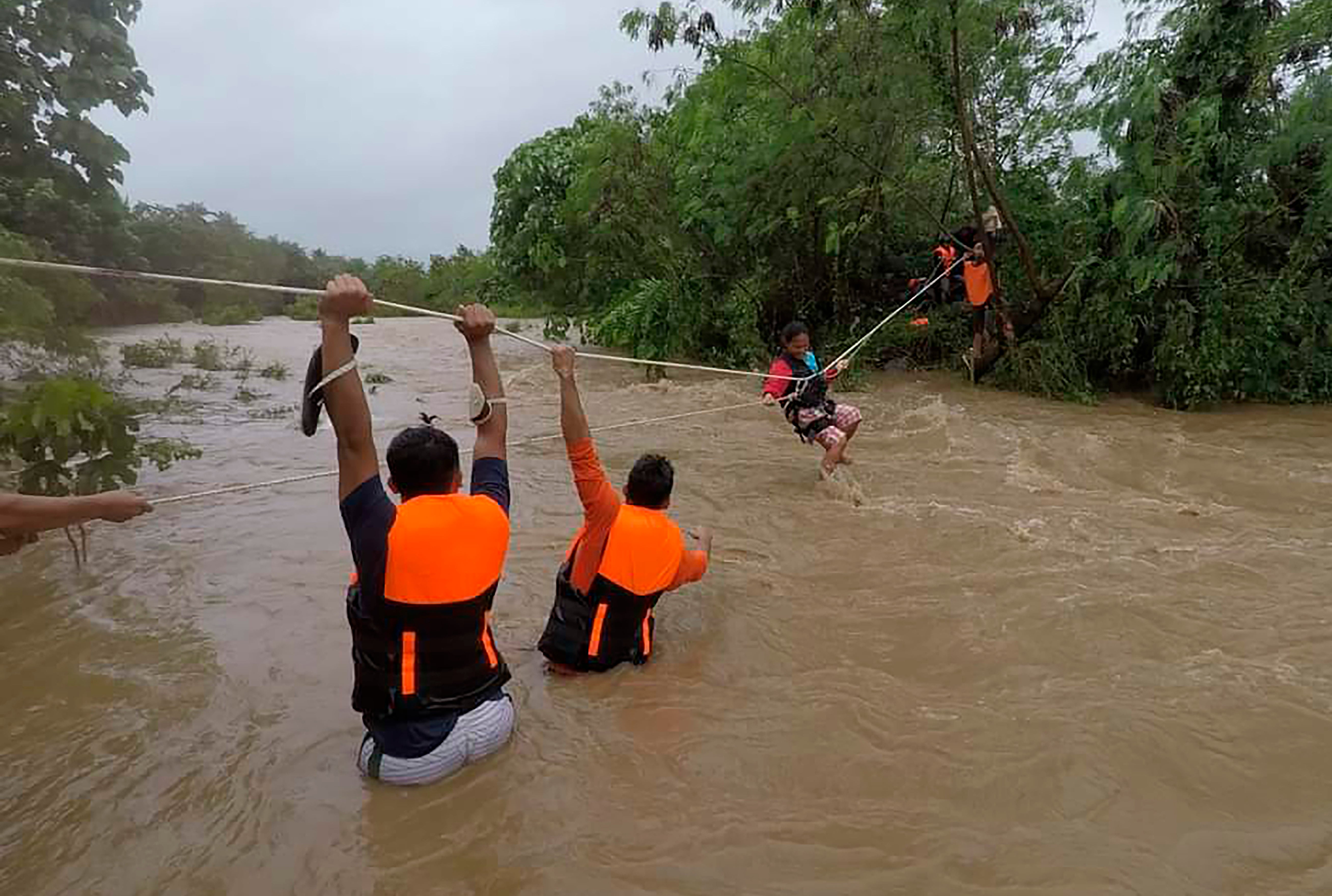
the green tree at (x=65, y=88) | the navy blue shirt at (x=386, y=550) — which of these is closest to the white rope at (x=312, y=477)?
the navy blue shirt at (x=386, y=550)

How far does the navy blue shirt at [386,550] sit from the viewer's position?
251 cm

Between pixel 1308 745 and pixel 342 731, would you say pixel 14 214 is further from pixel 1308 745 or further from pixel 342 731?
pixel 1308 745

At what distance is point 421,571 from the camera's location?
260 cm

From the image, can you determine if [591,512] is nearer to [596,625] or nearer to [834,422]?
[596,625]

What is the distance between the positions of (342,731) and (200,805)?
0.54 metres

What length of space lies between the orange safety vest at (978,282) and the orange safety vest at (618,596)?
25.6ft

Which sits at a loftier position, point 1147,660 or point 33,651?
point 1147,660

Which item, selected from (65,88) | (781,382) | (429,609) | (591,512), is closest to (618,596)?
(591,512)

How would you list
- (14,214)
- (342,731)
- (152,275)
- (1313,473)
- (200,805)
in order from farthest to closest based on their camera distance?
(14,214) → (1313,473) → (342,731) → (200,805) → (152,275)

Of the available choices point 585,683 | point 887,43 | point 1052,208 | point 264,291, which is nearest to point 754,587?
point 585,683

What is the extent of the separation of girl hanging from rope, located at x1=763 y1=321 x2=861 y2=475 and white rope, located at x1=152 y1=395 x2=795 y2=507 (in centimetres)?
12

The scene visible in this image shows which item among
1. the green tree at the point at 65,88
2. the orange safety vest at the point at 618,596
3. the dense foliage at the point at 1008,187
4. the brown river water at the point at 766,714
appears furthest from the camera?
the dense foliage at the point at 1008,187

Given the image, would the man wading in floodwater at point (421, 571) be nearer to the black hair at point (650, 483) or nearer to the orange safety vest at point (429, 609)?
the orange safety vest at point (429, 609)

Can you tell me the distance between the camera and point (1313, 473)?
22.7 ft
